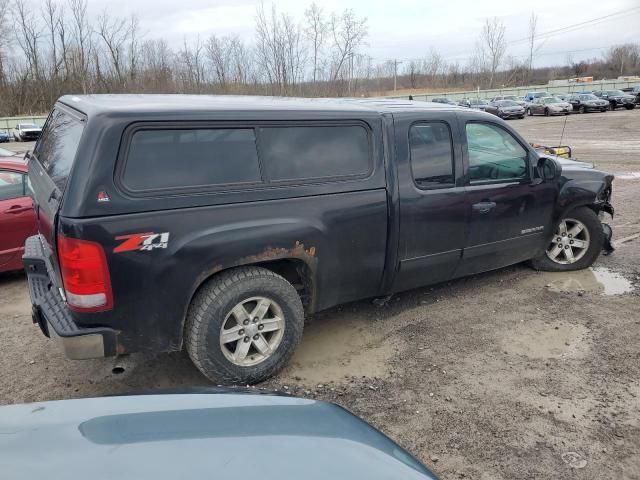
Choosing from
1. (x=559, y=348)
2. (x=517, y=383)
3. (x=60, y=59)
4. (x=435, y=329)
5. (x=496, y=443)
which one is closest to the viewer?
(x=496, y=443)

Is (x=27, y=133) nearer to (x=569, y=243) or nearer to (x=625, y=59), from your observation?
(x=569, y=243)

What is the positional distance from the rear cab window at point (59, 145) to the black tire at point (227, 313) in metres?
1.13

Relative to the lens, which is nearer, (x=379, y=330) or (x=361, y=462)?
(x=361, y=462)

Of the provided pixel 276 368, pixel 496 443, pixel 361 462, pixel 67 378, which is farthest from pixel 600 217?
pixel 67 378

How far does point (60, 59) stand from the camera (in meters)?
56.1

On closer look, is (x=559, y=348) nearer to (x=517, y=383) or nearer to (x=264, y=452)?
(x=517, y=383)

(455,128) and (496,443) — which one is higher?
(455,128)

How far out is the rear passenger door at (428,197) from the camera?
413 centimetres

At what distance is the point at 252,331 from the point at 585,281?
149 inches

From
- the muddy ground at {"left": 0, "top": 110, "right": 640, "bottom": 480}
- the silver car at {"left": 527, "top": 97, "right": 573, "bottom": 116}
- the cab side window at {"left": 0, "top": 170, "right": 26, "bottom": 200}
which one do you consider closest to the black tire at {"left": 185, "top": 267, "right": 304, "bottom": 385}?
the muddy ground at {"left": 0, "top": 110, "right": 640, "bottom": 480}

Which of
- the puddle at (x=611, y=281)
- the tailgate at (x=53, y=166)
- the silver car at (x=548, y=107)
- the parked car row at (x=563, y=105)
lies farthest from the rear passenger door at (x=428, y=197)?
the silver car at (x=548, y=107)

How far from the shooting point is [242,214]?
3.37 metres

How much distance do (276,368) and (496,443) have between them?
155 centimetres

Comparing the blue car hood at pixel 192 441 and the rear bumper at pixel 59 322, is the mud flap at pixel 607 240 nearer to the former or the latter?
the blue car hood at pixel 192 441
